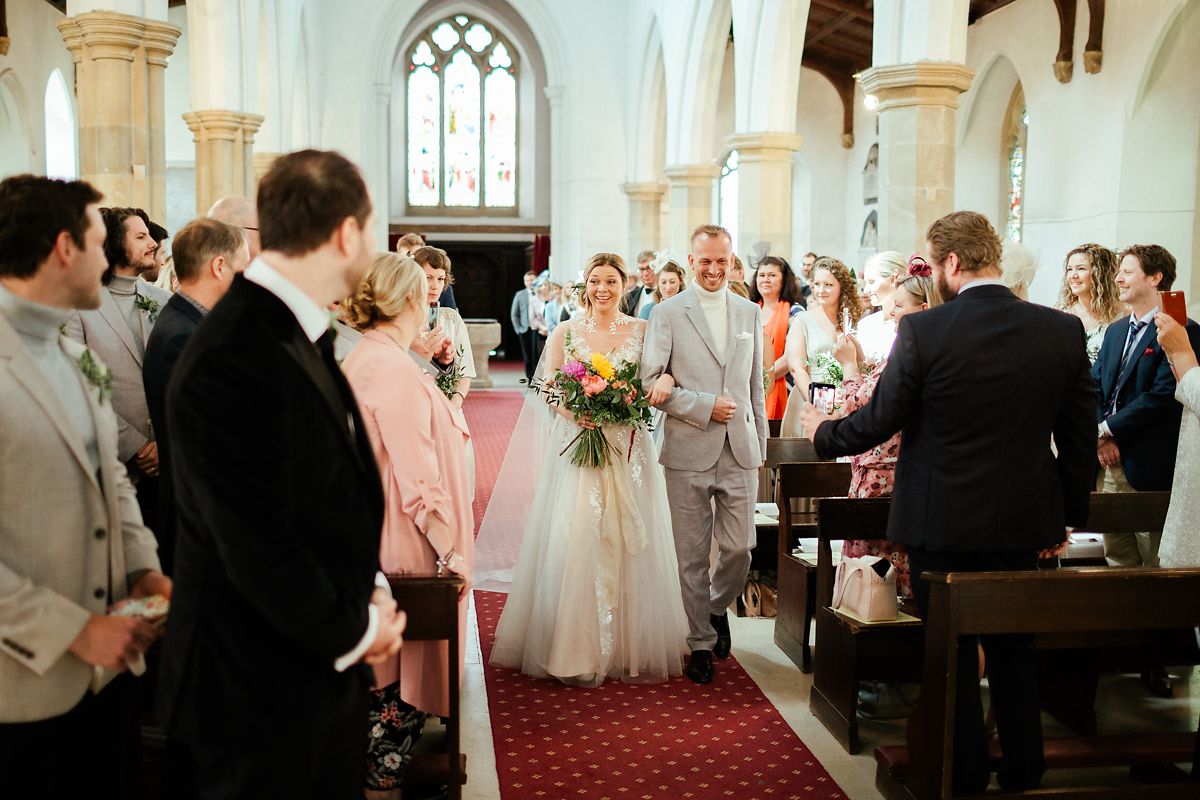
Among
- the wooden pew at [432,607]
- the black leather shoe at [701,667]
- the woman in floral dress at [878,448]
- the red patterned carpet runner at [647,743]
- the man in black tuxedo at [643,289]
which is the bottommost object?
the red patterned carpet runner at [647,743]

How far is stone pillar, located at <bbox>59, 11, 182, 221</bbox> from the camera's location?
786 centimetres

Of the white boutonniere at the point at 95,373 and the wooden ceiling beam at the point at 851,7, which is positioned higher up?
the wooden ceiling beam at the point at 851,7

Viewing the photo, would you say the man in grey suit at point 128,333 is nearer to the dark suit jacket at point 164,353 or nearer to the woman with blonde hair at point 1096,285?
the dark suit jacket at point 164,353

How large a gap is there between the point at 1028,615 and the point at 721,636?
73.6 inches

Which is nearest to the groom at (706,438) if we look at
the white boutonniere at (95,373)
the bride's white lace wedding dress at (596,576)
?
the bride's white lace wedding dress at (596,576)

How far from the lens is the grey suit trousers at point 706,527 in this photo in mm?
4203

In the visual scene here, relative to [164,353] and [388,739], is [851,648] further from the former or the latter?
[164,353]

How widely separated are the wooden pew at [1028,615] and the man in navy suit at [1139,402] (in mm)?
1594

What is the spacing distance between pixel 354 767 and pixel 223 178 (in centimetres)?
1051

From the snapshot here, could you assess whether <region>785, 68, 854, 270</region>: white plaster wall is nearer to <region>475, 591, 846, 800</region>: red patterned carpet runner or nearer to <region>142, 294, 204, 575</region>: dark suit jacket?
<region>475, 591, 846, 800</region>: red patterned carpet runner

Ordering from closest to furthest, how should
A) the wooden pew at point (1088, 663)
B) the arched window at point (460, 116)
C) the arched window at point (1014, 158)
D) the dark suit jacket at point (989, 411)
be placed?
the dark suit jacket at point (989, 411) < the wooden pew at point (1088, 663) < the arched window at point (1014, 158) < the arched window at point (460, 116)

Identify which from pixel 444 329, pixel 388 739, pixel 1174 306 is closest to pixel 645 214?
pixel 444 329

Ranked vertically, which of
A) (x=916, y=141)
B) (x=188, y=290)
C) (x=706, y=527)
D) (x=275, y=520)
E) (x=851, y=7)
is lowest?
(x=706, y=527)

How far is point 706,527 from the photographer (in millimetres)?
4246
